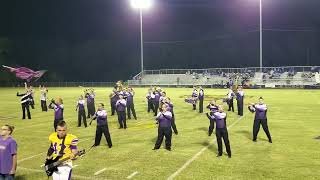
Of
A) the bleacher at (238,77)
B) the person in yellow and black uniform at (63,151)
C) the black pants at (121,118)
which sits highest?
the bleacher at (238,77)

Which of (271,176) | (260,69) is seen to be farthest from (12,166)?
(260,69)

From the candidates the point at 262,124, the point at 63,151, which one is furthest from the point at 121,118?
the point at 63,151

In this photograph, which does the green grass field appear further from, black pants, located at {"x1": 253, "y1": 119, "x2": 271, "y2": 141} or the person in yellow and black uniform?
the person in yellow and black uniform

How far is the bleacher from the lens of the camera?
60.8m

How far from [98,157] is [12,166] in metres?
5.88

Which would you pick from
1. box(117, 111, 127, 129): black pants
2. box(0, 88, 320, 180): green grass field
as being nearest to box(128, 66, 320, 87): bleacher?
box(0, 88, 320, 180): green grass field

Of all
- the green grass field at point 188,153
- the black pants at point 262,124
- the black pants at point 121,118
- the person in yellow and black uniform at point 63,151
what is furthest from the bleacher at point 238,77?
the person in yellow and black uniform at point 63,151

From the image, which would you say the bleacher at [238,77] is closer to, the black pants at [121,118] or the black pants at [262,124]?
the black pants at [121,118]

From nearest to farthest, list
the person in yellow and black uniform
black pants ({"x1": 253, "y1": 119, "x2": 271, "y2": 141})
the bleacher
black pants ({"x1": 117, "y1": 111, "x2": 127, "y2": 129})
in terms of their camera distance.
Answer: the person in yellow and black uniform → black pants ({"x1": 253, "y1": 119, "x2": 271, "y2": 141}) → black pants ({"x1": 117, "y1": 111, "x2": 127, "y2": 129}) → the bleacher

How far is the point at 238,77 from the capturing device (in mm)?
65500

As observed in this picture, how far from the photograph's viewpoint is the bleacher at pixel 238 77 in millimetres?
60781

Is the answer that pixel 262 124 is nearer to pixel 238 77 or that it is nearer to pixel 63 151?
pixel 63 151

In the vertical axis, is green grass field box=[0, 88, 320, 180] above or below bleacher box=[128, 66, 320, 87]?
below

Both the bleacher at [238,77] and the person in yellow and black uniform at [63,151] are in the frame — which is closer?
the person in yellow and black uniform at [63,151]
